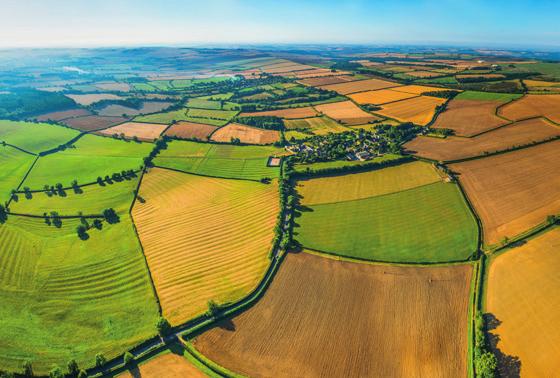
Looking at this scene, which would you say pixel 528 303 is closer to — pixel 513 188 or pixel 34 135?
pixel 513 188

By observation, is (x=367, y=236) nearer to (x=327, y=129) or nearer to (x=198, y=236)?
(x=198, y=236)

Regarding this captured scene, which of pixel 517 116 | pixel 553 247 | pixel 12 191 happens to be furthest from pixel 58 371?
pixel 517 116

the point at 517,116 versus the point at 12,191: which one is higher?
the point at 517,116

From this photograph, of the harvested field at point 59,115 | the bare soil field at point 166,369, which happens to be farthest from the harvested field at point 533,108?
the harvested field at point 59,115

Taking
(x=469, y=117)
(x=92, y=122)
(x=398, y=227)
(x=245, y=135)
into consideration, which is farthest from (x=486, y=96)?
(x=92, y=122)

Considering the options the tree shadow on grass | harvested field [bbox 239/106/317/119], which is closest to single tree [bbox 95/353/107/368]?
the tree shadow on grass

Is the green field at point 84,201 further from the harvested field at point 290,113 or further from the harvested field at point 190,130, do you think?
the harvested field at point 290,113
